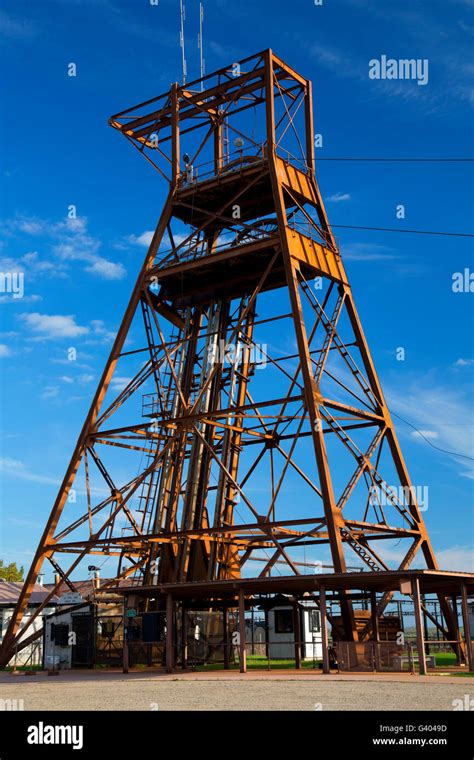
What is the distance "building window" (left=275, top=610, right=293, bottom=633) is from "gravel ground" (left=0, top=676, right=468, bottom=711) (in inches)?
363

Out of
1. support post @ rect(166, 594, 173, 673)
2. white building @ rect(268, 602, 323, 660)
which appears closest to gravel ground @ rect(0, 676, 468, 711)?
support post @ rect(166, 594, 173, 673)

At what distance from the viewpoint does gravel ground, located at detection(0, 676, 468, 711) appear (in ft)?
53.9

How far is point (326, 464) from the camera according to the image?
1135 inches

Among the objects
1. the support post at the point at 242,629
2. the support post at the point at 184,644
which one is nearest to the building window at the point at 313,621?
the support post at the point at 184,644

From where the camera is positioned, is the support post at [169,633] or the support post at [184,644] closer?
the support post at [169,633]

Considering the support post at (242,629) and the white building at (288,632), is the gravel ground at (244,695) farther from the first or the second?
the white building at (288,632)

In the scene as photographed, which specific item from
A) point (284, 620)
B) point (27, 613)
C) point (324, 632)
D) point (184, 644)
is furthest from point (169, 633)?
point (27, 613)

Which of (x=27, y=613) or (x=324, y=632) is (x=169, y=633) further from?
(x=27, y=613)

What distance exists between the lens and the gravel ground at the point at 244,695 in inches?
647

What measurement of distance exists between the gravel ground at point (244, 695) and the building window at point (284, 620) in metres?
9.23

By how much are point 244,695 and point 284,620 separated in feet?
48.1

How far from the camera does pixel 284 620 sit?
3328cm
